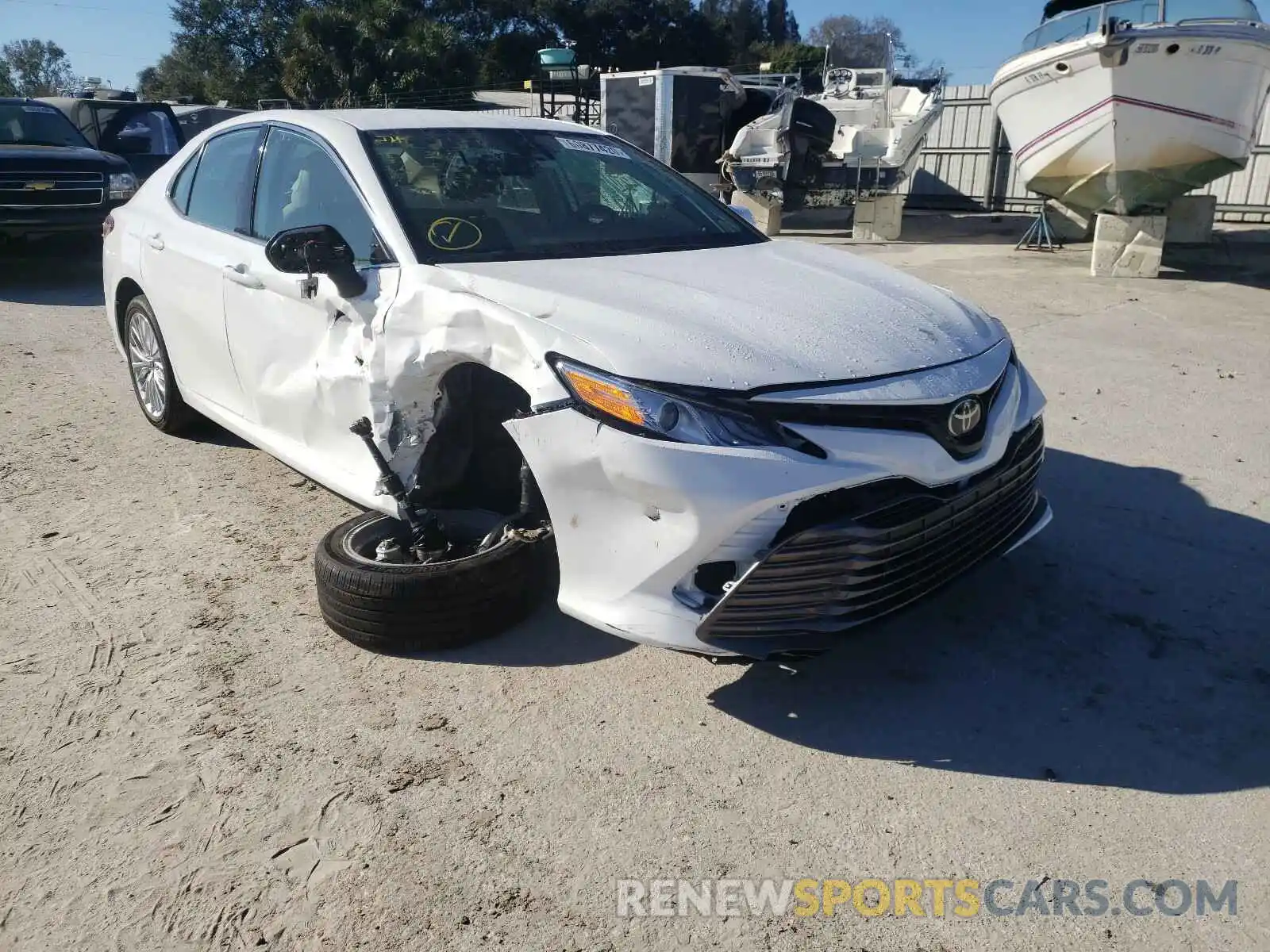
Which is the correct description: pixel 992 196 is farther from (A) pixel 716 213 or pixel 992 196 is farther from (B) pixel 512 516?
(B) pixel 512 516

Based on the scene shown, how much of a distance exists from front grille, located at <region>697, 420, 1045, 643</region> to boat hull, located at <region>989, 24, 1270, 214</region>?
9.31 meters

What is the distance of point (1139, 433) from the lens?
5.41 metres

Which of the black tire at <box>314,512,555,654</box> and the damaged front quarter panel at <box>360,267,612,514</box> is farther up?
the damaged front quarter panel at <box>360,267,612,514</box>

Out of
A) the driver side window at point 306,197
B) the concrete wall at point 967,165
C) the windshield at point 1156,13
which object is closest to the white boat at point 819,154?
the concrete wall at point 967,165

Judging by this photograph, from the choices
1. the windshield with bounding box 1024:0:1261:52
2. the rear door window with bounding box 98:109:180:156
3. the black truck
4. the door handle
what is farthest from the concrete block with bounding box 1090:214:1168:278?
the rear door window with bounding box 98:109:180:156

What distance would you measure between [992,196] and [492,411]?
1698 cm

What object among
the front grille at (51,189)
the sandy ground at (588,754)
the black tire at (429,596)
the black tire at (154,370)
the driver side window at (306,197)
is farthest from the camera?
the front grille at (51,189)

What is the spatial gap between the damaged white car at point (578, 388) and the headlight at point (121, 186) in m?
7.21

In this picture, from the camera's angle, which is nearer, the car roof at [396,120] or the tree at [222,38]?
the car roof at [396,120]

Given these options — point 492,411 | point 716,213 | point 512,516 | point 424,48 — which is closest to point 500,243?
point 492,411

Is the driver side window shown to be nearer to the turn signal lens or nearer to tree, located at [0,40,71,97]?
the turn signal lens

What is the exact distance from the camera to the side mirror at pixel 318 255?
130 inches

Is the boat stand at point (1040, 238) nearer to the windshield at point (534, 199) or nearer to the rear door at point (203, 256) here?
the windshield at point (534, 199)

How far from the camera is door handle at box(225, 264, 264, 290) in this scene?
391 centimetres
